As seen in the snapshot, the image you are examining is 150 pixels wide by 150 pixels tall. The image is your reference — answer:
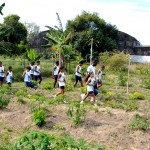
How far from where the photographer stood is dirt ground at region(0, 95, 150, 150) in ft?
29.0

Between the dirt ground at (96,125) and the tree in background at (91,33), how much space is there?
73.8ft

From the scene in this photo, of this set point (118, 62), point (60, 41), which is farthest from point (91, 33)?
point (60, 41)

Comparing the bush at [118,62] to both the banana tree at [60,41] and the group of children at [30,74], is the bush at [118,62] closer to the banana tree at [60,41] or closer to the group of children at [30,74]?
the banana tree at [60,41]

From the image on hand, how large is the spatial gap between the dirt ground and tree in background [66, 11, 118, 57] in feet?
73.8

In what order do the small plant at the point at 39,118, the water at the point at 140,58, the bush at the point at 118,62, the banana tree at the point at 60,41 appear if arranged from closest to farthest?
the small plant at the point at 39,118, the banana tree at the point at 60,41, the bush at the point at 118,62, the water at the point at 140,58

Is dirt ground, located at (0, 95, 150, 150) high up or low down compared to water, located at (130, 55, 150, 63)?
down

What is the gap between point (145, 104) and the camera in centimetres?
1357

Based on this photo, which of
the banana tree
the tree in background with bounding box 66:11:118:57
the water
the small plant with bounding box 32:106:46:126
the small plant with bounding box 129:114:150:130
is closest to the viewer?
the small plant with bounding box 129:114:150:130

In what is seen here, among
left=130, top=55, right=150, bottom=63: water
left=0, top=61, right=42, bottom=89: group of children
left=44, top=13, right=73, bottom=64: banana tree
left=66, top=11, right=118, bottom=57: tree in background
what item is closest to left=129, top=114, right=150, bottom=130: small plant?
left=0, top=61, right=42, bottom=89: group of children

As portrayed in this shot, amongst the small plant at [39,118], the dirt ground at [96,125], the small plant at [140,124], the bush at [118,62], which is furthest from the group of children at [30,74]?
the bush at [118,62]

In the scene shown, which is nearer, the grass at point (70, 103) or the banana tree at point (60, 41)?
the grass at point (70, 103)

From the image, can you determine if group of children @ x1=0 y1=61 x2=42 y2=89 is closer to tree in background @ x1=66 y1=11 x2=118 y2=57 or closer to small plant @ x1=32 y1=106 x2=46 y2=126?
small plant @ x1=32 y1=106 x2=46 y2=126

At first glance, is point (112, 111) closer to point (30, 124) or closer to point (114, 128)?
point (114, 128)

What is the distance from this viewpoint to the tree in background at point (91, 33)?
34156 millimetres
